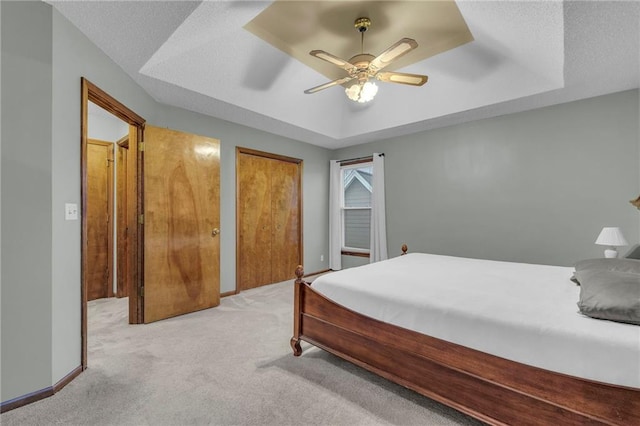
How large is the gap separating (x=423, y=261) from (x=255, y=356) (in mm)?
1846

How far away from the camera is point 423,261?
2924mm

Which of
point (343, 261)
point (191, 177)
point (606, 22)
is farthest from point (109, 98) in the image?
point (343, 261)

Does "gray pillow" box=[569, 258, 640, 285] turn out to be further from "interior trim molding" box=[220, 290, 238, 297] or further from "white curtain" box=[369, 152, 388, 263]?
"interior trim molding" box=[220, 290, 238, 297]

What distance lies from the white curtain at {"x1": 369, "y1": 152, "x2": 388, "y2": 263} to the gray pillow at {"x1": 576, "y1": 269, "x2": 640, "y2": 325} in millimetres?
3238

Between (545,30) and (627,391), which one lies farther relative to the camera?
(545,30)

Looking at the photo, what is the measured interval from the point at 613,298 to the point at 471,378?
0.75 m

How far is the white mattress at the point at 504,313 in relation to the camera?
45.7 inches

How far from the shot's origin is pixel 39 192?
5.77ft

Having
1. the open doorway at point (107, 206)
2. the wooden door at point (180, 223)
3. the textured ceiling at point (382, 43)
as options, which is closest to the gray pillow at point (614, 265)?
the textured ceiling at point (382, 43)

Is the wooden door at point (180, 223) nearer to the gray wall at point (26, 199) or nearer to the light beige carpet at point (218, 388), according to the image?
the light beige carpet at point (218, 388)

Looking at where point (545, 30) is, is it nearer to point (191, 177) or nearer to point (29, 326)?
point (191, 177)

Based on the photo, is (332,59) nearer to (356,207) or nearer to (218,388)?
(218,388)

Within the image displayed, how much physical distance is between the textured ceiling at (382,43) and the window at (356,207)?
3.26 feet

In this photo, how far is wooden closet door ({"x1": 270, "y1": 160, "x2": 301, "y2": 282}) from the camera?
4621 millimetres
